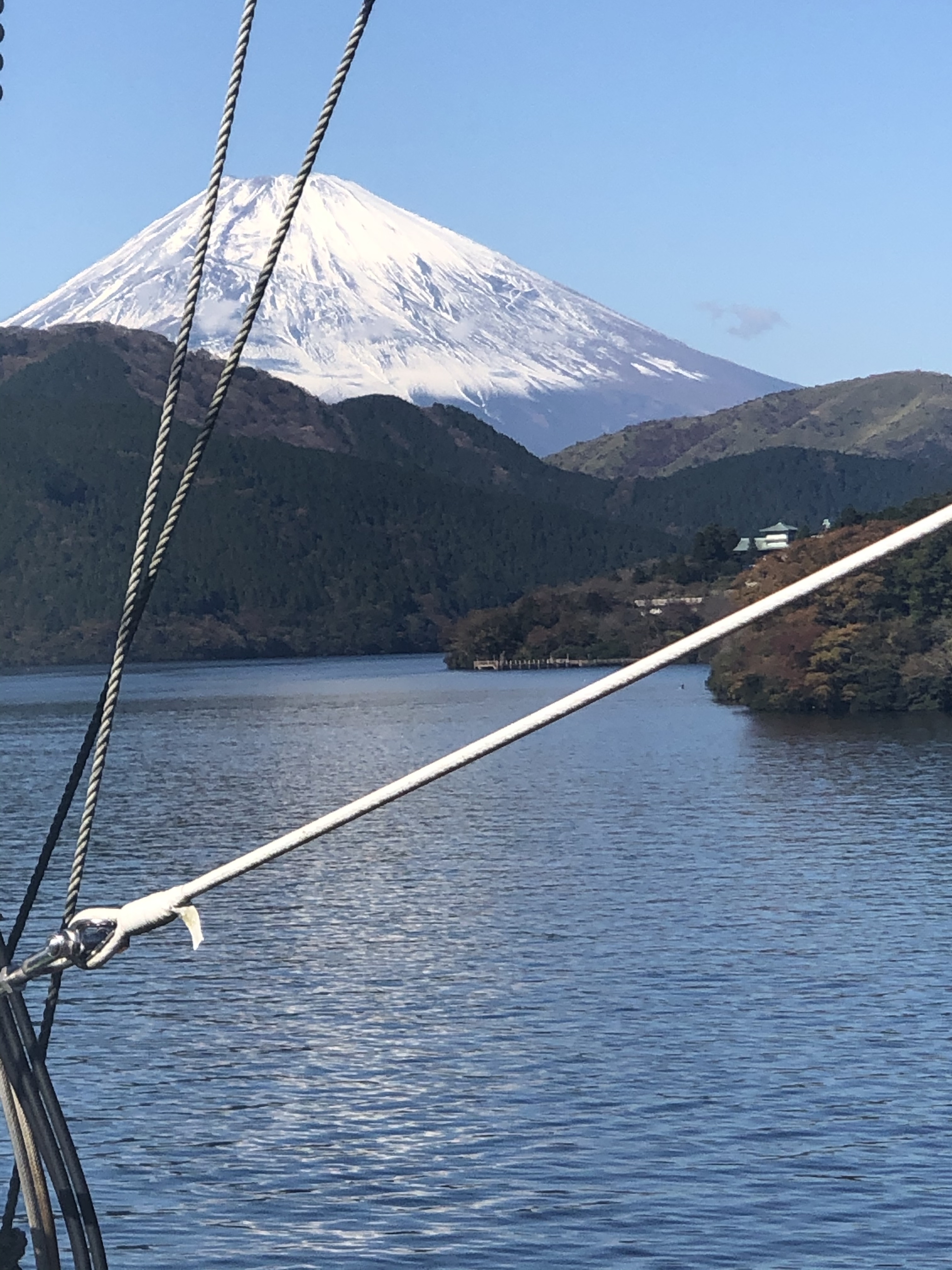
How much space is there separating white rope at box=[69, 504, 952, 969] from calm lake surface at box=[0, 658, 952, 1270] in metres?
10.1

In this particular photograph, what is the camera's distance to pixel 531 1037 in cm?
2470

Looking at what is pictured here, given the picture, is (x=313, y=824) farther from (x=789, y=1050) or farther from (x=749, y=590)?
(x=749, y=590)

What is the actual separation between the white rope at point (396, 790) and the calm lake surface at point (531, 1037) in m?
10.1

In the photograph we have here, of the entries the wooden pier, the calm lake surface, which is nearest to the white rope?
the calm lake surface

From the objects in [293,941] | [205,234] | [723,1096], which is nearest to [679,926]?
[293,941]

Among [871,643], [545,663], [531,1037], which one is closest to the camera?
[531,1037]

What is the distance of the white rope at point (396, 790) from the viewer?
6125 mm

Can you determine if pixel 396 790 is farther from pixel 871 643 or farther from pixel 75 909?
pixel 871 643

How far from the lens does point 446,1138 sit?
1991 cm

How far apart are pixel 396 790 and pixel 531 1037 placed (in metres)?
18.9

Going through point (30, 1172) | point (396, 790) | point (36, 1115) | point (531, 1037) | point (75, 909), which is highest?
point (396, 790)

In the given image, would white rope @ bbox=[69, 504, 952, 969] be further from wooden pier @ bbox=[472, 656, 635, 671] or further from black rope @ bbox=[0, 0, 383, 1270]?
wooden pier @ bbox=[472, 656, 635, 671]

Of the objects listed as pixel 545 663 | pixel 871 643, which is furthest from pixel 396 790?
pixel 545 663

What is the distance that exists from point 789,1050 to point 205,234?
18.0 meters
